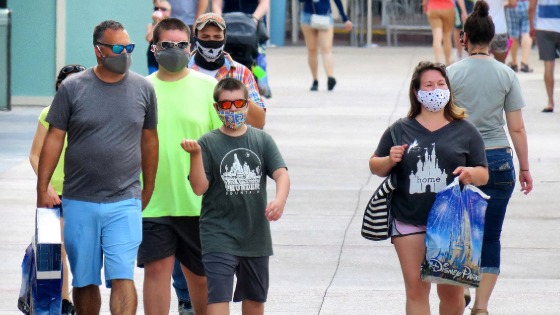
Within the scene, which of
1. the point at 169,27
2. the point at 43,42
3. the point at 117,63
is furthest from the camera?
the point at 43,42

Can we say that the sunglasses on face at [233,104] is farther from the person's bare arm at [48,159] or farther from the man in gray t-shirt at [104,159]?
the person's bare arm at [48,159]

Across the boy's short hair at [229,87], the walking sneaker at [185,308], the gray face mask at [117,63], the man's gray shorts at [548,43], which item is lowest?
the walking sneaker at [185,308]

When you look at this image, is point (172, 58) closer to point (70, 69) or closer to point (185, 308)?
point (70, 69)

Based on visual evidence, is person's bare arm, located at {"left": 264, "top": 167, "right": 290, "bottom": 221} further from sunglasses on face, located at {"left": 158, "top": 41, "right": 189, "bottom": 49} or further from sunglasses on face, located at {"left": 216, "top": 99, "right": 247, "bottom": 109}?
sunglasses on face, located at {"left": 158, "top": 41, "right": 189, "bottom": 49}

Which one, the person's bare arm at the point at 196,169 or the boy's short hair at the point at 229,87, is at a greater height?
the boy's short hair at the point at 229,87

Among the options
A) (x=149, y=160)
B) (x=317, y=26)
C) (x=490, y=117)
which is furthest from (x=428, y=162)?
(x=317, y=26)

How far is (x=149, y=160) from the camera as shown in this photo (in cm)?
686

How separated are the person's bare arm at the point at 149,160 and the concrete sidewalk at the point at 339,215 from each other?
1.35 metres

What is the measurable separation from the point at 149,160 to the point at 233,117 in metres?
0.53

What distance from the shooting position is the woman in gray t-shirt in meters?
7.67

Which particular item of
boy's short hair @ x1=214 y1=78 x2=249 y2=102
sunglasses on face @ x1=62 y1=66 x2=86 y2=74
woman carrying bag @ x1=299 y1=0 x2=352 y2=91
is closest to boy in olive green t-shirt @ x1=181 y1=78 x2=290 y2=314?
boy's short hair @ x1=214 y1=78 x2=249 y2=102

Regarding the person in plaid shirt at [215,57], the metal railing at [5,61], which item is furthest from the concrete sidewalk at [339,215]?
the person in plaid shirt at [215,57]

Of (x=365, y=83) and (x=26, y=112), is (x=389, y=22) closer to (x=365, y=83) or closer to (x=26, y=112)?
(x=365, y=83)

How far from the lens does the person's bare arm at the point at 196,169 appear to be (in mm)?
6320
